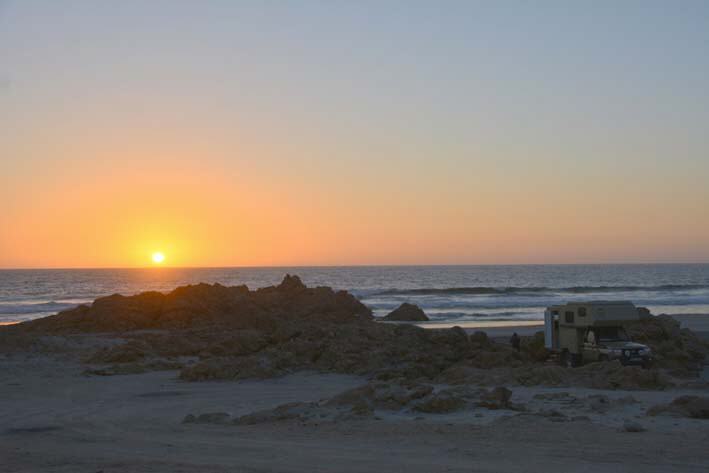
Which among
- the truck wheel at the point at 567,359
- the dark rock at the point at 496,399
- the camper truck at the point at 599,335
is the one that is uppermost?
the camper truck at the point at 599,335

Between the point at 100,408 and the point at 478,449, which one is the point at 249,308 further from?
the point at 478,449

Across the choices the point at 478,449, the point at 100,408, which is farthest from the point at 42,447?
the point at 478,449

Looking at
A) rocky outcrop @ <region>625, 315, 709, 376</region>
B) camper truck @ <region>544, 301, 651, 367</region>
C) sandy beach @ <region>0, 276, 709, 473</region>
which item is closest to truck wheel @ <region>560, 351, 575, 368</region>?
camper truck @ <region>544, 301, 651, 367</region>

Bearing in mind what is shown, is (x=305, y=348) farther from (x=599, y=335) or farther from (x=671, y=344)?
(x=671, y=344)

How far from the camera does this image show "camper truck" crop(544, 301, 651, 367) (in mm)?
19172

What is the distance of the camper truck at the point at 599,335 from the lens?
755 inches

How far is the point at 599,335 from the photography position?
66.0 feet

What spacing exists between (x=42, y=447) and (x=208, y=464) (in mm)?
3177

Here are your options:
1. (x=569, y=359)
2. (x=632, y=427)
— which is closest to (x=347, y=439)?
(x=632, y=427)

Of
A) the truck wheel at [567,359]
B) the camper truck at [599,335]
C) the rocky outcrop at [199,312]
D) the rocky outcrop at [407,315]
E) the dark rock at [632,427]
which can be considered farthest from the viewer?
the rocky outcrop at [407,315]

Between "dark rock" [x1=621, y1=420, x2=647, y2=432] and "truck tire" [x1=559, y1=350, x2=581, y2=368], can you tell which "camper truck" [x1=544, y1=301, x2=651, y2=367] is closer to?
"truck tire" [x1=559, y1=350, x2=581, y2=368]

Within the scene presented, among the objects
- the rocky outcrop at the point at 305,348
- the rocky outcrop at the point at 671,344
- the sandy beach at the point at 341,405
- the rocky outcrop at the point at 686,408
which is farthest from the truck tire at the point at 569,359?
the rocky outcrop at the point at 686,408

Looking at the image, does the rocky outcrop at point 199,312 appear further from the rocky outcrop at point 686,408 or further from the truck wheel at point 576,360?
the rocky outcrop at point 686,408

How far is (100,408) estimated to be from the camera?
1503 cm
